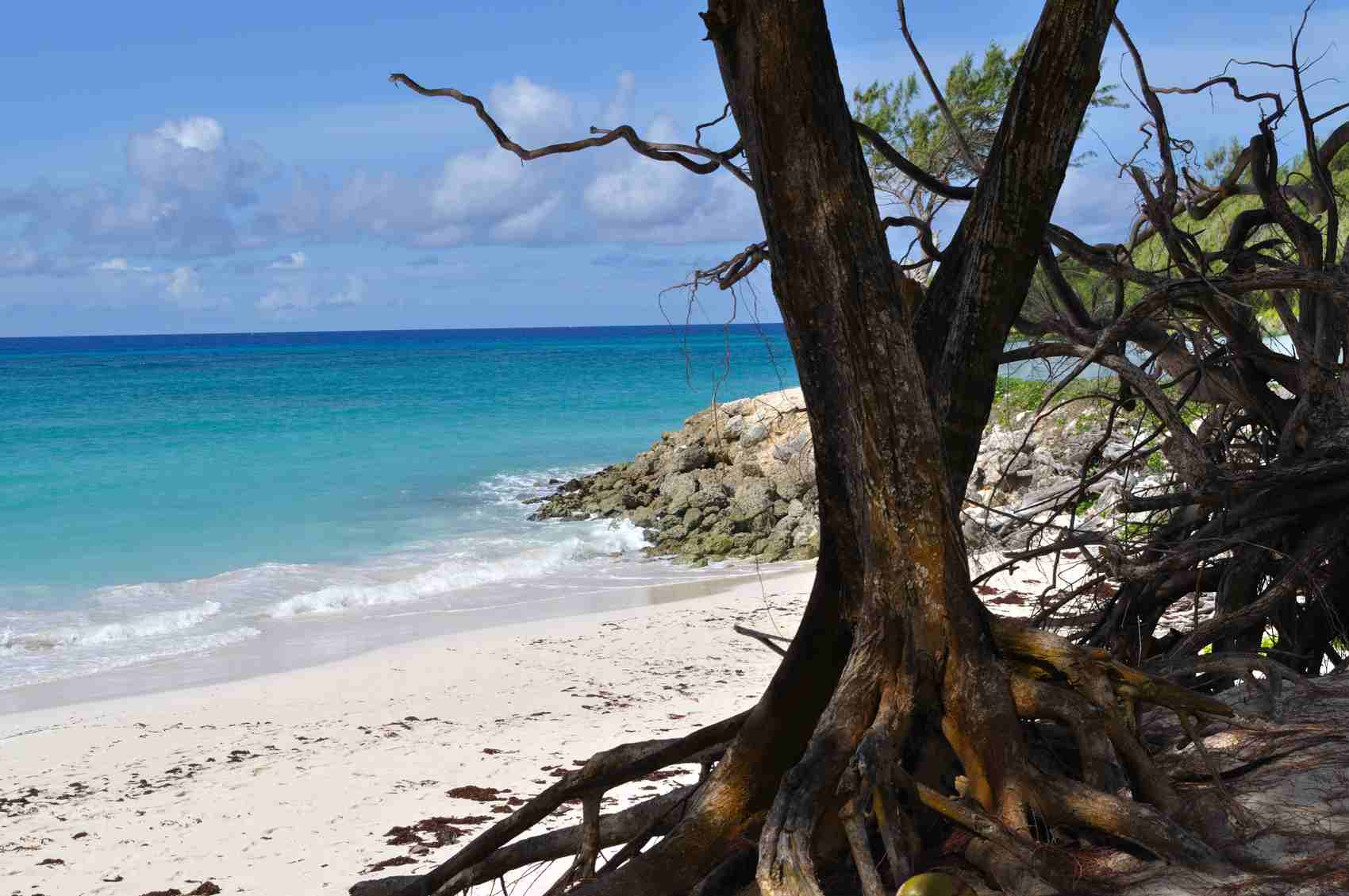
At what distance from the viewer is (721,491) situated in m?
18.4

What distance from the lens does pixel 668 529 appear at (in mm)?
17672

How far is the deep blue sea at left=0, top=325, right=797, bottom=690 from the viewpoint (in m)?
13.1

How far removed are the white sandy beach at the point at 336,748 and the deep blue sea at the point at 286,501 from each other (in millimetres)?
2390

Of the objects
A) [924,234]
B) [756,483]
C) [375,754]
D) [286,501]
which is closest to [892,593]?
[924,234]

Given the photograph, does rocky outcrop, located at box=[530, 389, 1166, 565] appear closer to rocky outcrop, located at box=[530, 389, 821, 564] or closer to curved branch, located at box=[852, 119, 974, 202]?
rocky outcrop, located at box=[530, 389, 821, 564]

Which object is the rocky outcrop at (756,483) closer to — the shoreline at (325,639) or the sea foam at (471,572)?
the sea foam at (471,572)

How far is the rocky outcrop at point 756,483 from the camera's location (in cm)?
1336

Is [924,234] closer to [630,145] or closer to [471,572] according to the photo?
[630,145]

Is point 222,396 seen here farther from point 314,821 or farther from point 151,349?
point 151,349

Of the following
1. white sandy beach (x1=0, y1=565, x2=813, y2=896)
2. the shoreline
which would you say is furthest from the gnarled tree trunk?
the shoreline

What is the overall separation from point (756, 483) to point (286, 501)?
36.5 feet

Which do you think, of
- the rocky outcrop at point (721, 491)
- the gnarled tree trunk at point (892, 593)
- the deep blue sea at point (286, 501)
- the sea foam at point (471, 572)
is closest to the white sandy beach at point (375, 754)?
the gnarled tree trunk at point (892, 593)

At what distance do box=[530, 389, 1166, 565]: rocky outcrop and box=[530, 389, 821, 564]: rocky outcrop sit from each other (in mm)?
22

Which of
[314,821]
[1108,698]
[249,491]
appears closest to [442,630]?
[314,821]
